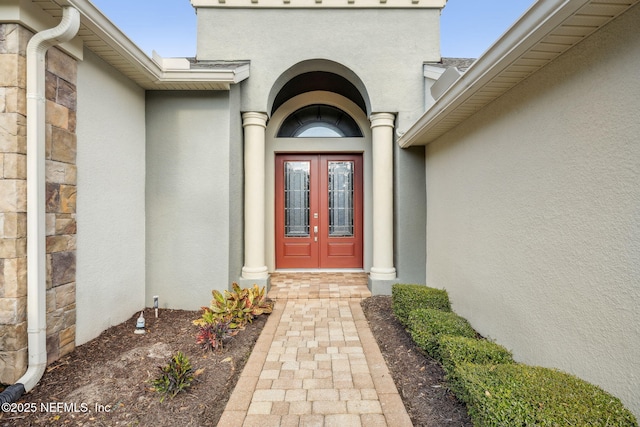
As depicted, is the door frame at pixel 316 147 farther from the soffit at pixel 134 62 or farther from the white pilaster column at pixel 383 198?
the soffit at pixel 134 62

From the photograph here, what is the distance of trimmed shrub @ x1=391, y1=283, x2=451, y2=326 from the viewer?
12.1 feet

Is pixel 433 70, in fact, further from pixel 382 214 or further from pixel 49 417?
pixel 49 417

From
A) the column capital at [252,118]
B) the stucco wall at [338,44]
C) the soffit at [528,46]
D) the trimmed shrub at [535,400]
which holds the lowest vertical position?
the trimmed shrub at [535,400]

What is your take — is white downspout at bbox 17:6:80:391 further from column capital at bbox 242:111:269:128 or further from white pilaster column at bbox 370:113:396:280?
white pilaster column at bbox 370:113:396:280

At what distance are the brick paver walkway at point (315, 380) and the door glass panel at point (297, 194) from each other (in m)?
2.68

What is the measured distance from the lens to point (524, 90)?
8.55 feet

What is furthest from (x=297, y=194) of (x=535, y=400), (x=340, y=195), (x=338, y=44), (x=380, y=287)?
(x=535, y=400)

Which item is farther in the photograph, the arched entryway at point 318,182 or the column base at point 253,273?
the arched entryway at point 318,182

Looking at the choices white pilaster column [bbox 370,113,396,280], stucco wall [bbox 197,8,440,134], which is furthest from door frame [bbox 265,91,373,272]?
stucco wall [bbox 197,8,440,134]

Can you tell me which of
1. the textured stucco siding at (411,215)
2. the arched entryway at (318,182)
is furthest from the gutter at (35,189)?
the textured stucco siding at (411,215)

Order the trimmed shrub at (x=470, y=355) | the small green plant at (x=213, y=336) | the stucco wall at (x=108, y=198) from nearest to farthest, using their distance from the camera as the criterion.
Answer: the trimmed shrub at (x=470, y=355), the small green plant at (x=213, y=336), the stucco wall at (x=108, y=198)

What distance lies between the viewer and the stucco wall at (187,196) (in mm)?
4539

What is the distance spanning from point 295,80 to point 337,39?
101cm

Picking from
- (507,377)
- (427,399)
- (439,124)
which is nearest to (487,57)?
(439,124)
